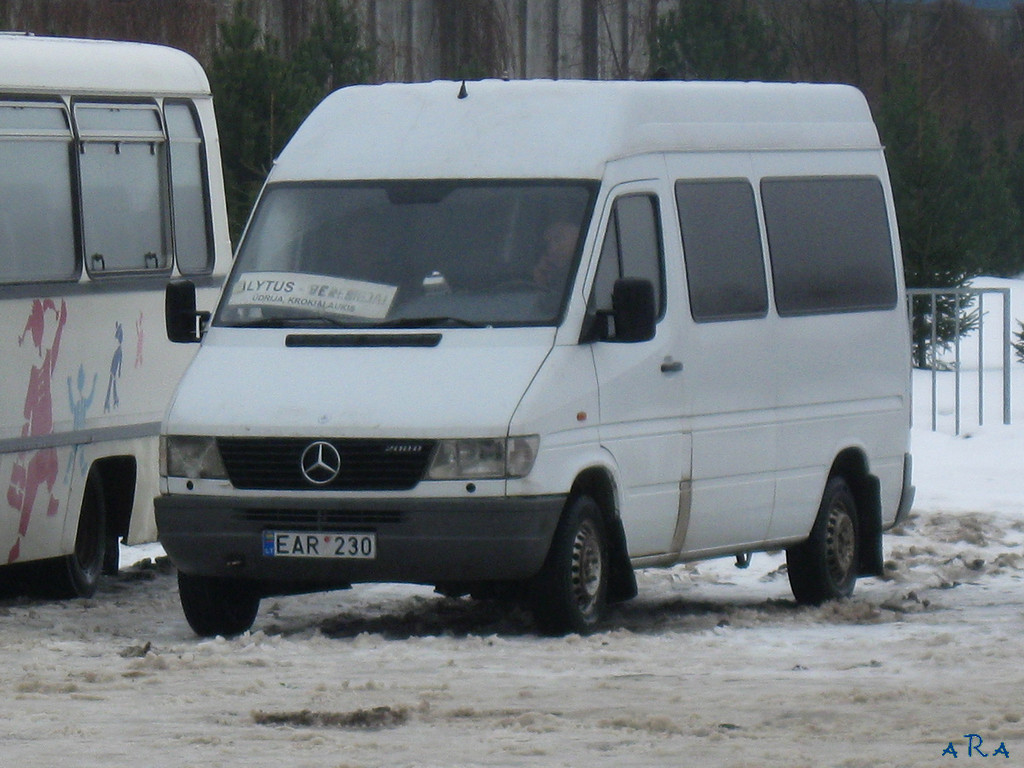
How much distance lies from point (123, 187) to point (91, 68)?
0.61 meters

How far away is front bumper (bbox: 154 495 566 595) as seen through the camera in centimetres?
991

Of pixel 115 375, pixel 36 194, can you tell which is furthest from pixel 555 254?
pixel 115 375

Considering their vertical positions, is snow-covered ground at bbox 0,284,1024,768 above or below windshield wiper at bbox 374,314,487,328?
below

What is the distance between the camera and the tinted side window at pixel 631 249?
34.8ft

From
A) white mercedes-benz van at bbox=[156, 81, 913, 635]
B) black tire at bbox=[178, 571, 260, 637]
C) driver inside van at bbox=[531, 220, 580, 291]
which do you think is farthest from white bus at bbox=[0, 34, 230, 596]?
driver inside van at bbox=[531, 220, 580, 291]

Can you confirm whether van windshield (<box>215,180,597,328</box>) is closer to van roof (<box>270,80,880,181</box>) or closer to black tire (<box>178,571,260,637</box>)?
van roof (<box>270,80,880,181</box>)

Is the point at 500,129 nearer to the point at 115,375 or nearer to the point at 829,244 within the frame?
the point at 829,244

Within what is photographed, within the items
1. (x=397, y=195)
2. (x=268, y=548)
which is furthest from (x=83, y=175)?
(x=268, y=548)

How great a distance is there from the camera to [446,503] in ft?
32.5

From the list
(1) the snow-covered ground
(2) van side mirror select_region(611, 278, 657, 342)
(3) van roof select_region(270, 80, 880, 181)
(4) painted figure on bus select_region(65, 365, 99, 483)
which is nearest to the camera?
(1) the snow-covered ground

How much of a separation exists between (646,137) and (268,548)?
2.48 meters

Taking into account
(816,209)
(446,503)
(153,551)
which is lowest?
(153,551)

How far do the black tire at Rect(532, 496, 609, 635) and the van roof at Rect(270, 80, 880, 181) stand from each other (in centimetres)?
147

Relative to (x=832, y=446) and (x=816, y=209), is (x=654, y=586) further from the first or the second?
(x=816, y=209)
